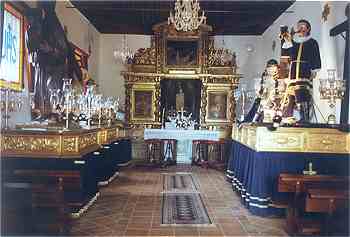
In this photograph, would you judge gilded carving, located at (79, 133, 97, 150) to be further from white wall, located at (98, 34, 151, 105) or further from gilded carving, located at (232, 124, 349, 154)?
white wall, located at (98, 34, 151, 105)

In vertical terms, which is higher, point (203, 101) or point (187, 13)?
point (187, 13)

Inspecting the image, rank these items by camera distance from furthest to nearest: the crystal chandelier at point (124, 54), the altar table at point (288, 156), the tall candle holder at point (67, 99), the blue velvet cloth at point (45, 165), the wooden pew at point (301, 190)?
the crystal chandelier at point (124, 54) → the altar table at point (288, 156) → the tall candle holder at point (67, 99) → the blue velvet cloth at point (45, 165) → the wooden pew at point (301, 190)

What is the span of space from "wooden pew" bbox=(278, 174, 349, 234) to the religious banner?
3830mm

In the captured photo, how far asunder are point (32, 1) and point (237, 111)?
263 inches

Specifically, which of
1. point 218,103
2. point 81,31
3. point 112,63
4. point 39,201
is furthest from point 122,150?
point 39,201

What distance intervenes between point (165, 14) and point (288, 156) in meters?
5.88

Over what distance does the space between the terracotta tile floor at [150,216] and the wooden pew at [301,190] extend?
0.71ft

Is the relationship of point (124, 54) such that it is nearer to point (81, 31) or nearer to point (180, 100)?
point (81, 31)

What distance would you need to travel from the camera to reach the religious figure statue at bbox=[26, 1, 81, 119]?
232 inches

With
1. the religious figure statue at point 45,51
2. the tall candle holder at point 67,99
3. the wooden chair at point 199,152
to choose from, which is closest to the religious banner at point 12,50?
the religious figure statue at point 45,51

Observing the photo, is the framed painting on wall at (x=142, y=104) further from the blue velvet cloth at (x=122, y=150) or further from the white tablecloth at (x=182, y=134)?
the blue velvet cloth at (x=122, y=150)

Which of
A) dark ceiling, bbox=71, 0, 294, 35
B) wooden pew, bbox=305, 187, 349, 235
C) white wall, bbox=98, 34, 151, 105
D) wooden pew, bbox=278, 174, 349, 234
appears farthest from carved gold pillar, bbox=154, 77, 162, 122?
wooden pew, bbox=305, 187, 349, 235

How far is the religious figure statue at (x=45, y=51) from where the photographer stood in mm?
5887

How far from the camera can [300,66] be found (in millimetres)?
5512
